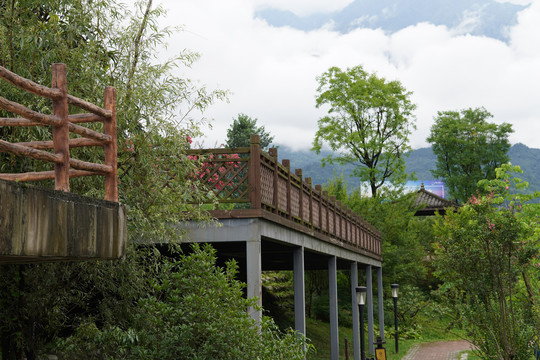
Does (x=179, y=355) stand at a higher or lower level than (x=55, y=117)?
lower

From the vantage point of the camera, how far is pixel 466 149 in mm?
62938

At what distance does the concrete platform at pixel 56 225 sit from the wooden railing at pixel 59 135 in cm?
23

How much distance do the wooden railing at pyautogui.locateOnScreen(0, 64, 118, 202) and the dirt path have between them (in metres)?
22.9

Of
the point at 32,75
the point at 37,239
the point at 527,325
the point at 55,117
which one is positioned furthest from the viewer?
the point at 527,325

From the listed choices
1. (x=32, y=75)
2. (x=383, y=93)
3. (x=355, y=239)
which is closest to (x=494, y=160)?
(x=383, y=93)

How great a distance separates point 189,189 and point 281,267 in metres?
15.0

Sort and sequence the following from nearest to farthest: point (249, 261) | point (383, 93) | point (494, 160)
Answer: point (249, 261) → point (383, 93) → point (494, 160)

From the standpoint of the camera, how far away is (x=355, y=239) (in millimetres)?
23141

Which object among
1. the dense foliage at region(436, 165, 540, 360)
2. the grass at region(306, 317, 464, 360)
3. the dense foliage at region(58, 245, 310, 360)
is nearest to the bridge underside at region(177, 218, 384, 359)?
the dense foliage at region(58, 245, 310, 360)

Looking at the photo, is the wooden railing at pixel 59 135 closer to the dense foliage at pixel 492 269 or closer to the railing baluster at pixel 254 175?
the railing baluster at pixel 254 175

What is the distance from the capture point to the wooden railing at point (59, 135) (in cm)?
517

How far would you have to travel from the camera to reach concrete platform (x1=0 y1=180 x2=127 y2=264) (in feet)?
14.9

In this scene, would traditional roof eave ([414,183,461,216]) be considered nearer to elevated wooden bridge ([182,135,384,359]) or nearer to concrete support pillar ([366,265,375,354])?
concrete support pillar ([366,265,375,354])

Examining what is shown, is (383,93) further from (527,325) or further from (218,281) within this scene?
(218,281)
